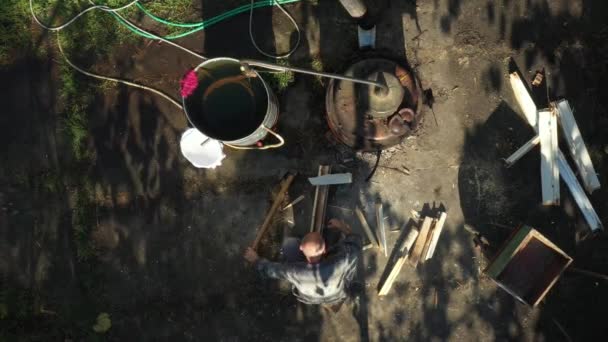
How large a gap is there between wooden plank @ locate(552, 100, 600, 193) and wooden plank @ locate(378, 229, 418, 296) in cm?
222

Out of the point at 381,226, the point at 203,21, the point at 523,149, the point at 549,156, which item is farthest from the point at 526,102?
the point at 203,21

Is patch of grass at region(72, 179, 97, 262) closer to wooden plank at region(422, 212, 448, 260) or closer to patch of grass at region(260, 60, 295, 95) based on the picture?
patch of grass at region(260, 60, 295, 95)

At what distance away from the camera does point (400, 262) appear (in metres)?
5.45

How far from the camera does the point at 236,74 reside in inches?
197

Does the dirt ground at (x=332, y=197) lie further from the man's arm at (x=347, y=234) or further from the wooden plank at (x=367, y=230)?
the man's arm at (x=347, y=234)

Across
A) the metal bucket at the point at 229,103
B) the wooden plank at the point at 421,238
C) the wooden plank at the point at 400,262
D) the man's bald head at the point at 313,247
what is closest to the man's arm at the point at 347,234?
the man's bald head at the point at 313,247

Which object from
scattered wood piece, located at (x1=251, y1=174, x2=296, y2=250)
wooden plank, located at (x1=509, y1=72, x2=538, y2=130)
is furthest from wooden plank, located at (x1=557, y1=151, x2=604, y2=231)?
scattered wood piece, located at (x1=251, y1=174, x2=296, y2=250)

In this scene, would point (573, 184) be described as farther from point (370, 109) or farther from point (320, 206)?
point (320, 206)

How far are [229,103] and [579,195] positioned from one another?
4.51 m

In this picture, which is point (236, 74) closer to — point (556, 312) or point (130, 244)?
point (130, 244)

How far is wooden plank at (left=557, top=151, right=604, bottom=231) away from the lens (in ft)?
17.4

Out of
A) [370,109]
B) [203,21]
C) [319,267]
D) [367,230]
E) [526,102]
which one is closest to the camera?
[319,267]

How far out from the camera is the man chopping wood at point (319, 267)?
438 cm

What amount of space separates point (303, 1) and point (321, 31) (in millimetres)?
489
